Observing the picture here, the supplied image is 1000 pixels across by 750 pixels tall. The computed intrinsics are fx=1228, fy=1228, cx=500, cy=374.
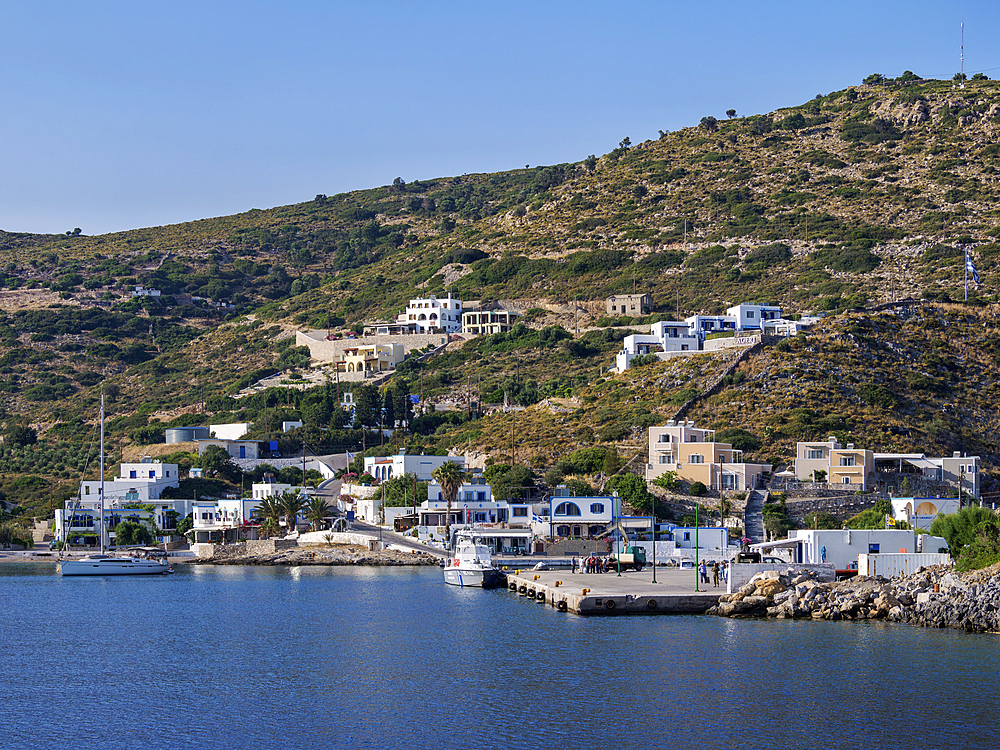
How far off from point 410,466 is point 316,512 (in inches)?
314

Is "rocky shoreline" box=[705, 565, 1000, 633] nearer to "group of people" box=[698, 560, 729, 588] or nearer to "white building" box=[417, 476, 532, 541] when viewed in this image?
"group of people" box=[698, 560, 729, 588]

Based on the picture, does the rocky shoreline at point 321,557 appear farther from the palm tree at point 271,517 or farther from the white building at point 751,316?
Answer: the white building at point 751,316

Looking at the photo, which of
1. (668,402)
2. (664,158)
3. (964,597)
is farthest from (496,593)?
(664,158)

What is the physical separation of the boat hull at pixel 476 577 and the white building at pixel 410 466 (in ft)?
86.7

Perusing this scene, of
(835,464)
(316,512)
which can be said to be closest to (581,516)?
(835,464)

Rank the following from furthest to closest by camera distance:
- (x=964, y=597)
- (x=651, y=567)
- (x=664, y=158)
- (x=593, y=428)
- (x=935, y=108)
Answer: (x=664, y=158)
(x=935, y=108)
(x=593, y=428)
(x=651, y=567)
(x=964, y=597)

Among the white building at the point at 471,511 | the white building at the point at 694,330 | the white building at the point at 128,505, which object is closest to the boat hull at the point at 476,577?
the white building at the point at 471,511

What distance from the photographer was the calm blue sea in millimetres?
28438

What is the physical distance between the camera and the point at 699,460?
76.9 m

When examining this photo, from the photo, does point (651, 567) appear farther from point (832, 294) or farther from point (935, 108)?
point (935, 108)

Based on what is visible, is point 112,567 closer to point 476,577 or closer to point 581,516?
point 476,577

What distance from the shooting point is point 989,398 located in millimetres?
90875

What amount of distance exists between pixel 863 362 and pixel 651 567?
37.5 meters

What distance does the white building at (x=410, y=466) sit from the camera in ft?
288
